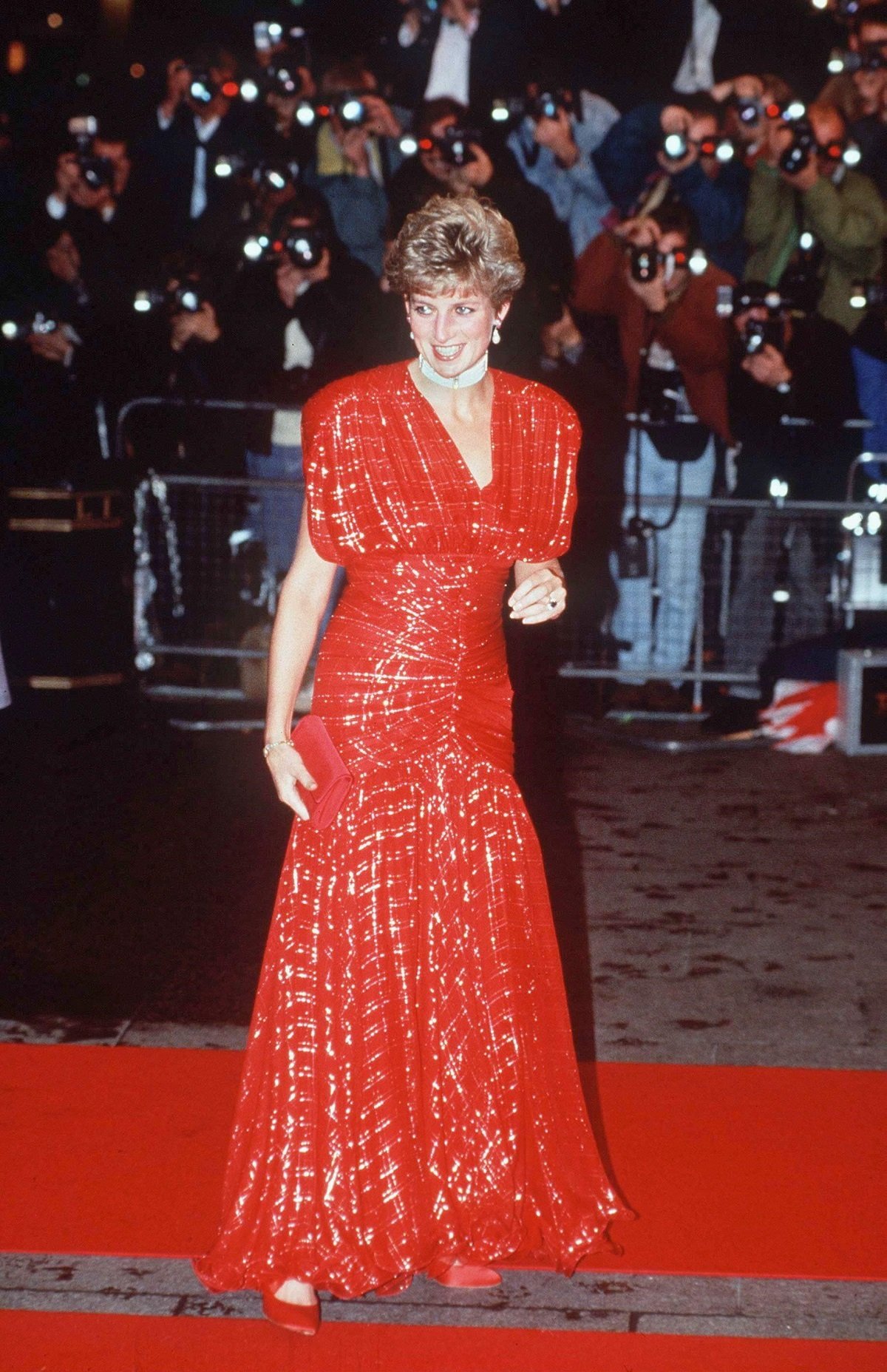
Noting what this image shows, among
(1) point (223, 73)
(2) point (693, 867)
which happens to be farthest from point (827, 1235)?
(1) point (223, 73)

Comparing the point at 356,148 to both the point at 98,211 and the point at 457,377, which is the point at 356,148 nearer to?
the point at 98,211

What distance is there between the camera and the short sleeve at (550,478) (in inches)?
115

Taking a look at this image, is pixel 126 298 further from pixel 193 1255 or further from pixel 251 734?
pixel 193 1255

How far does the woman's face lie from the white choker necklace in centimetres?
2

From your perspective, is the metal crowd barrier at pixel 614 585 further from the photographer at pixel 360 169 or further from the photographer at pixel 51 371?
the photographer at pixel 360 169

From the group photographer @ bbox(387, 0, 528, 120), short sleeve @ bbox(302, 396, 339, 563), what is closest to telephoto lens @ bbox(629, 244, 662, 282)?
photographer @ bbox(387, 0, 528, 120)

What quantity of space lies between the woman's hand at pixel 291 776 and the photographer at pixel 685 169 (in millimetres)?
5637

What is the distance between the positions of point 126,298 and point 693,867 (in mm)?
4275

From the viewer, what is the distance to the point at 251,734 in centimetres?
770

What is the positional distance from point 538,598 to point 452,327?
47cm

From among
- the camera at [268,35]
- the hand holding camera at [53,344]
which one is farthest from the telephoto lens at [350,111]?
the hand holding camera at [53,344]

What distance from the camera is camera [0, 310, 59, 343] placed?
810 cm

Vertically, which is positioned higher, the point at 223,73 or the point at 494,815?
the point at 223,73

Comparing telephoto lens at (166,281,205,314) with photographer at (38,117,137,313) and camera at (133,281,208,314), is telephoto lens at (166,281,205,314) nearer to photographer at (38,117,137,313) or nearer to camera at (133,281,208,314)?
camera at (133,281,208,314)
